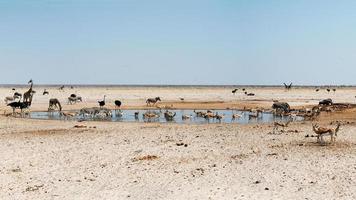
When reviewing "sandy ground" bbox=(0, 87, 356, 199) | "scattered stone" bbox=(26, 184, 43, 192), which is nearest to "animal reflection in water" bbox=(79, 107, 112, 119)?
"sandy ground" bbox=(0, 87, 356, 199)

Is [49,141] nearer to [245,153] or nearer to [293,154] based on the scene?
[245,153]

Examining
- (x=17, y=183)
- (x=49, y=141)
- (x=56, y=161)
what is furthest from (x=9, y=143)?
(x=17, y=183)

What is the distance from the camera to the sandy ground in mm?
13430

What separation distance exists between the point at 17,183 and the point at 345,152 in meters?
10.8

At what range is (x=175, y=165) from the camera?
16609 millimetres

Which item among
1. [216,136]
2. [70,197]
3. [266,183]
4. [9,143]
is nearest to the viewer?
[70,197]

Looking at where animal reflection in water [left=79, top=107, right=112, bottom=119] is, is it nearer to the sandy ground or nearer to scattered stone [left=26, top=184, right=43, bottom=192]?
the sandy ground

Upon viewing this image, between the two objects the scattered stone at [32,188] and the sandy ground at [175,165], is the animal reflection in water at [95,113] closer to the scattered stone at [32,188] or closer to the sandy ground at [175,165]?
the sandy ground at [175,165]

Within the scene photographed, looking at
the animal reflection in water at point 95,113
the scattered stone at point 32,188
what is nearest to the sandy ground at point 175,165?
the scattered stone at point 32,188

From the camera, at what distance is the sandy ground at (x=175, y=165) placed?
13430mm

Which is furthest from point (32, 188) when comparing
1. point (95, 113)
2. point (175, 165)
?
point (95, 113)

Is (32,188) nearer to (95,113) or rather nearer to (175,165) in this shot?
(175,165)

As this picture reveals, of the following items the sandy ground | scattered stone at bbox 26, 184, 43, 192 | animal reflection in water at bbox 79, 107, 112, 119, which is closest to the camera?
the sandy ground

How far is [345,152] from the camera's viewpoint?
18391mm
